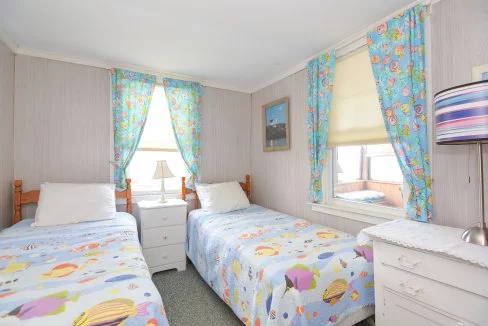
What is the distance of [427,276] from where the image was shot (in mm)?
1239

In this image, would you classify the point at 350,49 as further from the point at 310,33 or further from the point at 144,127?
the point at 144,127

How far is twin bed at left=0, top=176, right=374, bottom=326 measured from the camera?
0.96 metres

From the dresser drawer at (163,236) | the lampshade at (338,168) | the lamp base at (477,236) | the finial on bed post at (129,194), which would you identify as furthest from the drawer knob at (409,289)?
the finial on bed post at (129,194)

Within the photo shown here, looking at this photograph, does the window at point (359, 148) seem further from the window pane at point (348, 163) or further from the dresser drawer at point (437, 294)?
the dresser drawer at point (437, 294)

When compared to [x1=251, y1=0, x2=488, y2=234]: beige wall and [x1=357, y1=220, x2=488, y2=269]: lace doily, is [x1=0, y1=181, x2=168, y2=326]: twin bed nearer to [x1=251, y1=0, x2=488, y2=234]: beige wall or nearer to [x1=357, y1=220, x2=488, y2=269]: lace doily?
[x1=357, y1=220, x2=488, y2=269]: lace doily

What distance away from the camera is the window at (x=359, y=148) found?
6.74 ft

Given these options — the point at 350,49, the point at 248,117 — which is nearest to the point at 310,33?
the point at 350,49

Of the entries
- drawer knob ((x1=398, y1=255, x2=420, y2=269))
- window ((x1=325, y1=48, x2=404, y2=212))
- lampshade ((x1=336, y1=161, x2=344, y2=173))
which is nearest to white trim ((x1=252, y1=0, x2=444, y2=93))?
window ((x1=325, y1=48, x2=404, y2=212))

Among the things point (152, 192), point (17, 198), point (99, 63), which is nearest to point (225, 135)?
point (152, 192)

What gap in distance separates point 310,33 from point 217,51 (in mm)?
977

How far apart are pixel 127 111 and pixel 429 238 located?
3143 millimetres

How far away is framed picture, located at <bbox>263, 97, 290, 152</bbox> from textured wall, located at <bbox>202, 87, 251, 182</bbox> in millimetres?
441

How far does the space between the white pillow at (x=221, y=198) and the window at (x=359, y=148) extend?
115 cm

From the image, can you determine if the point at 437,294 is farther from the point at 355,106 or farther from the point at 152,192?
the point at 152,192
